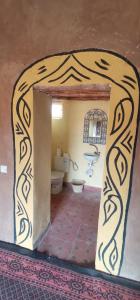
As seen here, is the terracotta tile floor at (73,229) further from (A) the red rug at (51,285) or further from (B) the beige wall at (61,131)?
(B) the beige wall at (61,131)

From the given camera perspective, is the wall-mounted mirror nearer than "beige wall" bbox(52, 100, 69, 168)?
Yes

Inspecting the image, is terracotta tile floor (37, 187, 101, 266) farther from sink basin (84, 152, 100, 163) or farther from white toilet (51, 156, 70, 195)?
sink basin (84, 152, 100, 163)

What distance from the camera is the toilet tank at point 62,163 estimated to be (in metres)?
4.55

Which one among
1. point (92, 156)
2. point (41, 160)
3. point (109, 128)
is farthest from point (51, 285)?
point (92, 156)

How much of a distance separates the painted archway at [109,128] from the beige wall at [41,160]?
0.09m

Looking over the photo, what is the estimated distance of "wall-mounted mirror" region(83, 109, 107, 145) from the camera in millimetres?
4066

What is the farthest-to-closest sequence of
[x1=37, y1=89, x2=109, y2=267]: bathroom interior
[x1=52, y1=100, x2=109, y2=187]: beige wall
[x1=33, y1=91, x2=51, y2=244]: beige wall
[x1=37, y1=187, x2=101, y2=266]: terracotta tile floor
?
[x1=52, y1=100, x2=109, y2=187]: beige wall → [x1=37, y1=89, x2=109, y2=267]: bathroom interior → [x1=37, y1=187, x2=101, y2=266]: terracotta tile floor → [x1=33, y1=91, x2=51, y2=244]: beige wall

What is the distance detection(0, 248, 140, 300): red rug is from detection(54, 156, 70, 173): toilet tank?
8.44ft

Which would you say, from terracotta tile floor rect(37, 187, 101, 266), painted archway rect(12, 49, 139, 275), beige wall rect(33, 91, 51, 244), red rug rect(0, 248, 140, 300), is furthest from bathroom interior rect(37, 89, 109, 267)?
painted archway rect(12, 49, 139, 275)

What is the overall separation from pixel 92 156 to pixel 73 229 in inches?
66.2

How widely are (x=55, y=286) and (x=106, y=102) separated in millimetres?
3386

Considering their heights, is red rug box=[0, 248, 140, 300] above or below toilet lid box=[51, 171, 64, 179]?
below

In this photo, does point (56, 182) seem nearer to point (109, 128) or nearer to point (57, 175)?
point (57, 175)

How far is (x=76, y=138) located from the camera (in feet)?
14.5
